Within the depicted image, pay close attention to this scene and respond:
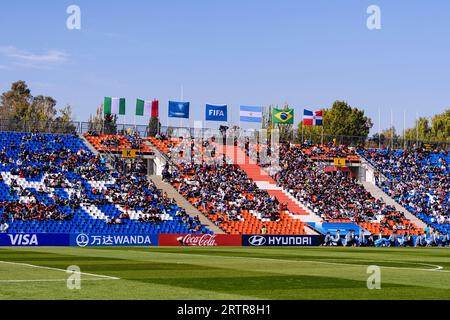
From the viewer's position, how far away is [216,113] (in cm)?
8900

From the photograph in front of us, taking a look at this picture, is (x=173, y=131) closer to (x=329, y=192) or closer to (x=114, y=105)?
(x=114, y=105)

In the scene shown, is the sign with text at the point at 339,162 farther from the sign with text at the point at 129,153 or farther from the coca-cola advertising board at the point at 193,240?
the coca-cola advertising board at the point at 193,240

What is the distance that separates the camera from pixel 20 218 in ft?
218

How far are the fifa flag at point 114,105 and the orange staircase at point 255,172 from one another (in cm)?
1143

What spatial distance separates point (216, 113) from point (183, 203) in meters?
15.4

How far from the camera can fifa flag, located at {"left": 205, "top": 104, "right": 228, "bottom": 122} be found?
3482 inches

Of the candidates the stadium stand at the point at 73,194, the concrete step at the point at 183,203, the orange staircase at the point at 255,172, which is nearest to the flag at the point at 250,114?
the orange staircase at the point at 255,172

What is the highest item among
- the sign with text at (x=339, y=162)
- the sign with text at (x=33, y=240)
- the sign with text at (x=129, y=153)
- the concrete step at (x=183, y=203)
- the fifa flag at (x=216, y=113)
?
the fifa flag at (x=216, y=113)

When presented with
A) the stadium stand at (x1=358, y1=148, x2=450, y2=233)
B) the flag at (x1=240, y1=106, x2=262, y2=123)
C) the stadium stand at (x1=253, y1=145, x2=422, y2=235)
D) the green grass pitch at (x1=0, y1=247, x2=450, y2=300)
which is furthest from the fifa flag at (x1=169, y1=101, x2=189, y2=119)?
the green grass pitch at (x1=0, y1=247, x2=450, y2=300)

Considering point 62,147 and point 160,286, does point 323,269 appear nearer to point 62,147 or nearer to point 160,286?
point 160,286

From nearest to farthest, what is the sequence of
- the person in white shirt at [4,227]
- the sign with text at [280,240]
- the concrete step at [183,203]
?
the sign with text at [280,240] < the person in white shirt at [4,227] < the concrete step at [183,203]

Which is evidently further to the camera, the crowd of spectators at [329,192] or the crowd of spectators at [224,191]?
the crowd of spectators at [329,192]

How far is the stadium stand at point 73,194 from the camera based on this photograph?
222 ft
